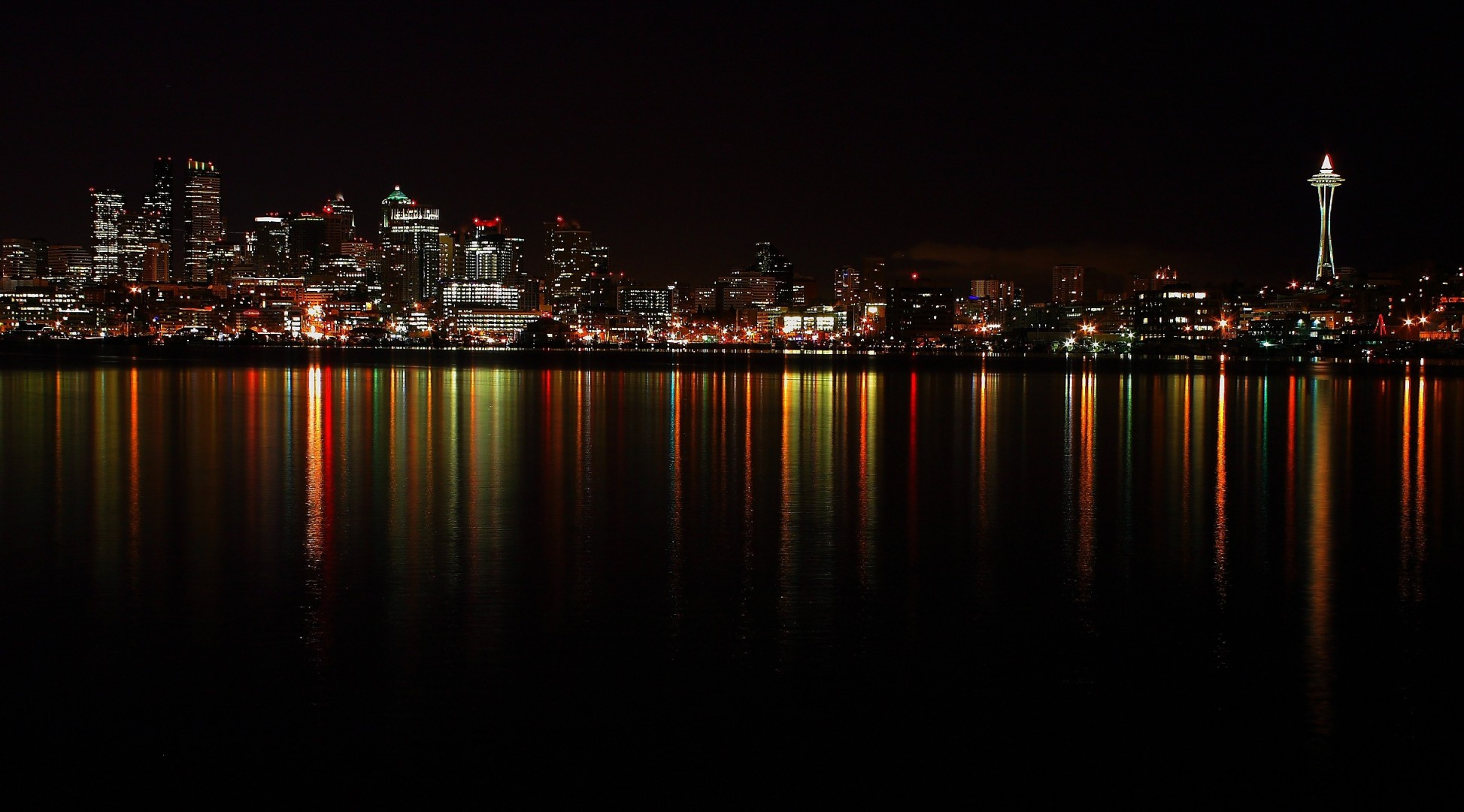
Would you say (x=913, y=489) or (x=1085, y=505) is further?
(x=913, y=489)

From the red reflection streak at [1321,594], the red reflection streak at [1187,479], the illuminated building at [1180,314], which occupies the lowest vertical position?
the red reflection streak at [1321,594]

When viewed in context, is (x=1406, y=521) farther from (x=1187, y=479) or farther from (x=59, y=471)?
(x=59, y=471)

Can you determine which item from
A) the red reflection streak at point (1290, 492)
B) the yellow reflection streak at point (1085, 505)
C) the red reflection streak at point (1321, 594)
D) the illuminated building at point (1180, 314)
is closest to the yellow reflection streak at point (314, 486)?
the yellow reflection streak at point (1085, 505)

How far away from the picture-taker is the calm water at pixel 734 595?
7199 millimetres

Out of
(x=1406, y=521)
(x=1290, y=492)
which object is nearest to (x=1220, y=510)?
(x=1406, y=521)

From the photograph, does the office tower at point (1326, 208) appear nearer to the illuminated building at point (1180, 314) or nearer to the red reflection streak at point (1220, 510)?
the illuminated building at point (1180, 314)

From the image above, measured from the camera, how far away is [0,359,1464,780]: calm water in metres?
7.20

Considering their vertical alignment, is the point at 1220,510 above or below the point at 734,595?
above

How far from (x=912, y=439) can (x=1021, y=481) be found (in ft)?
21.8

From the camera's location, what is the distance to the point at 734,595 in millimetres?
10219

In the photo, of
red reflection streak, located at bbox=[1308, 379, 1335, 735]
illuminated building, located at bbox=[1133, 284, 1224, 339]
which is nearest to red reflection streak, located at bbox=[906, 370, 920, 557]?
red reflection streak, located at bbox=[1308, 379, 1335, 735]

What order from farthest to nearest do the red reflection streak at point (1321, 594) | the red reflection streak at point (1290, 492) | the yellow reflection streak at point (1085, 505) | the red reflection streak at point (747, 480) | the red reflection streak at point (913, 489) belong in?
the red reflection streak at point (913, 489) → the red reflection streak at point (747, 480) → the red reflection streak at point (1290, 492) → the yellow reflection streak at point (1085, 505) → the red reflection streak at point (1321, 594)

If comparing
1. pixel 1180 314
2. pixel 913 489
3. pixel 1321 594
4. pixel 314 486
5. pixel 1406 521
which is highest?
pixel 1180 314

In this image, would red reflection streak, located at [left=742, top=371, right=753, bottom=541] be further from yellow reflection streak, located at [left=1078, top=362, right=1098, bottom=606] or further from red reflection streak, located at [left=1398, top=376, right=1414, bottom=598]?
red reflection streak, located at [left=1398, top=376, right=1414, bottom=598]
